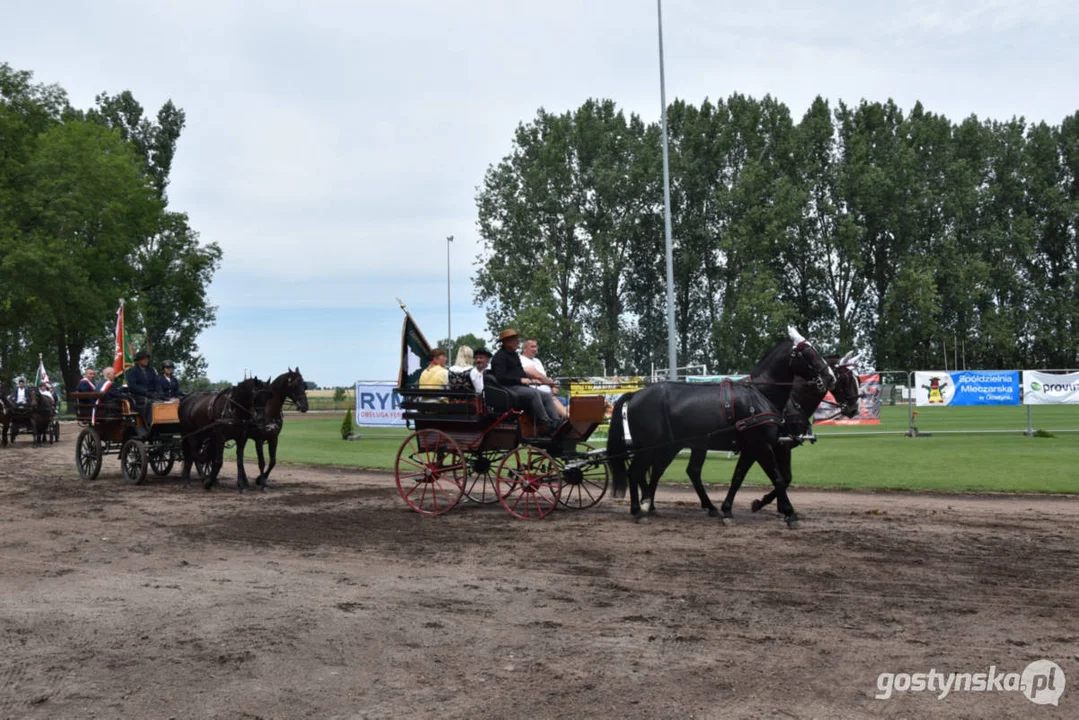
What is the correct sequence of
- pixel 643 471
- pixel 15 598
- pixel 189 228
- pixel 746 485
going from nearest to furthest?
pixel 15 598 → pixel 643 471 → pixel 746 485 → pixel 189 228

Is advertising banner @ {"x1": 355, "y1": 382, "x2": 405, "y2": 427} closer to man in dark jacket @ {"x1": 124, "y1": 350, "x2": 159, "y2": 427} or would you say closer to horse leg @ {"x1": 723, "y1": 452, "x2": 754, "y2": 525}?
man in dark jacket @ {"x1": 124, "y1": 350, "x2": 159, "y2": 427}

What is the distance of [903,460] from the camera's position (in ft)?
58.6

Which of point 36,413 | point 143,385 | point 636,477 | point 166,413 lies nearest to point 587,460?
point 636,477

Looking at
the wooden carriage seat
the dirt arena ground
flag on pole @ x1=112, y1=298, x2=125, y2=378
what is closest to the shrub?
flag on pole @ x1=112, y1=298, x2=125, y2=378

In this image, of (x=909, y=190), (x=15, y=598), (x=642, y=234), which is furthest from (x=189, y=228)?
(x=15, y=598)

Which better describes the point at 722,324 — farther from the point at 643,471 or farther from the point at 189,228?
the point at 643,471

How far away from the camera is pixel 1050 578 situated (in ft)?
24.7

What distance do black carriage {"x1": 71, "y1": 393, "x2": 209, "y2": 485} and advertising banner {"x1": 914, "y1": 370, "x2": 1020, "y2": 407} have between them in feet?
58.6

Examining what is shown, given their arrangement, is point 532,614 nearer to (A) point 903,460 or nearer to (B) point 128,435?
(B) point 128,435

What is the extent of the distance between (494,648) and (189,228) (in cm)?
5494

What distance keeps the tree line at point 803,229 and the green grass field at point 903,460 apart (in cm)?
2413

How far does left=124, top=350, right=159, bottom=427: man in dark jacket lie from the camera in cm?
1606

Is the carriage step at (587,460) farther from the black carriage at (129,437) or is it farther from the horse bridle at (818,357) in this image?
the black carriage at (129,437)
